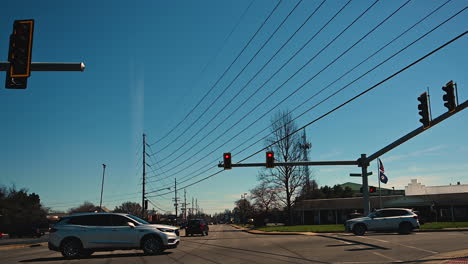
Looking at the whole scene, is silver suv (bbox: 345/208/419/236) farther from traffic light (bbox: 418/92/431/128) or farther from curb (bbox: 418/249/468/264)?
curb (bbox: 418/249/468/264)

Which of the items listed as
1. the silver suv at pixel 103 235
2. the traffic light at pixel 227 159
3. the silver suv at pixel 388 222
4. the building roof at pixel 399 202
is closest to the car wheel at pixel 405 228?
the silver suv at pixel 388 222

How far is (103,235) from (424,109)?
1505 centimetres

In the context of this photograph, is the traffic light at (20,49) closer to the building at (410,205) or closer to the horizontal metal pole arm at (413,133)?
the horizontal metal pole arm at (413,133)

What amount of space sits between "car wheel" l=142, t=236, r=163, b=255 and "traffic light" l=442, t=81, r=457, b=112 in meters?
13.1

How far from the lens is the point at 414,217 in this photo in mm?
24266

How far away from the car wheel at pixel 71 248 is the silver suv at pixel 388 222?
1613 centimetres

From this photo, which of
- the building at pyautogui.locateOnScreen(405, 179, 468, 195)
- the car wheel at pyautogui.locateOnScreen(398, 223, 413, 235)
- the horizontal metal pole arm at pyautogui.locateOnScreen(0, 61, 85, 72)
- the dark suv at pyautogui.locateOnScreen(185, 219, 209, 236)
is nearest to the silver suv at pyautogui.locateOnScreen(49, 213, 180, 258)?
the horizontal metal pole arm at pyautogui.locateOnScreen(0, 61, 85, 72)

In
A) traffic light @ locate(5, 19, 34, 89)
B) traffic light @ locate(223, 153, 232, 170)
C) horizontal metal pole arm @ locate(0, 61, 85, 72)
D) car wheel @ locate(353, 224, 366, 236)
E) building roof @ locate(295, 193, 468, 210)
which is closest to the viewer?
traffic light @ locate(5, 19, 34, 89)

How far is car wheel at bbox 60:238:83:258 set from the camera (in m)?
15.7

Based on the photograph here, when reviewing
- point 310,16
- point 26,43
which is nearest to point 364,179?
point 310,16

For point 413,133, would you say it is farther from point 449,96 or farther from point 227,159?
point 227,159

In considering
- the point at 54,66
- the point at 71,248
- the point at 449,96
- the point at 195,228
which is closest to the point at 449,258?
the point at 449,96

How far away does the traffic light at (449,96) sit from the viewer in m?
16.2

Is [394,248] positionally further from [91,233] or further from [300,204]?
[300,204]
